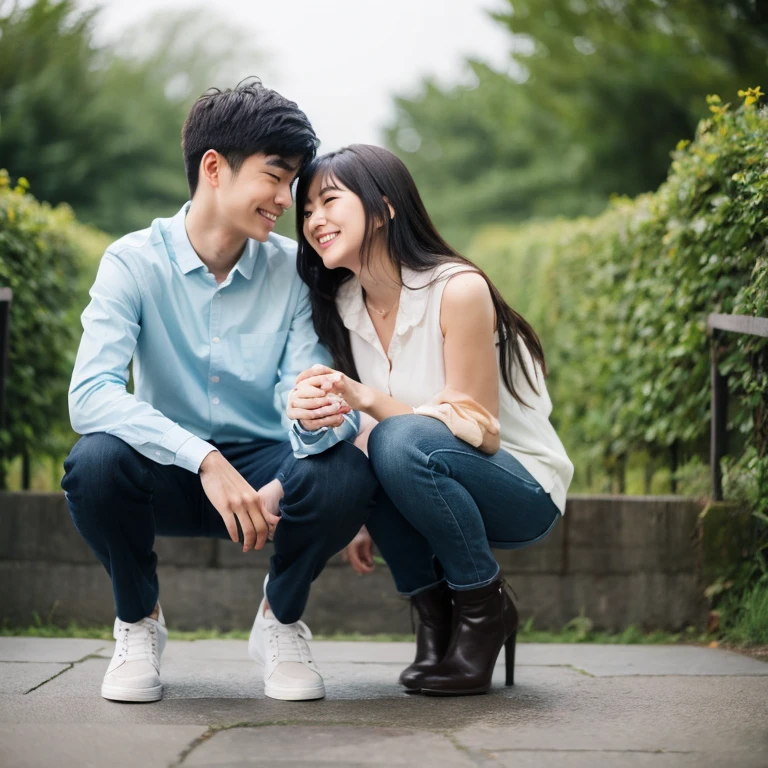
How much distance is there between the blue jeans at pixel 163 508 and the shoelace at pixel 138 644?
0.03 m

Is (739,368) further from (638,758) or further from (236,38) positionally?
(236,38)

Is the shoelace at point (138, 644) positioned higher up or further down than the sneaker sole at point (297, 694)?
higher up

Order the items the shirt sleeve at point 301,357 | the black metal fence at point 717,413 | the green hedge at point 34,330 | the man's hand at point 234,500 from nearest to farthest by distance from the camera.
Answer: the man's hand at point 234,500 < the shirt sleeve at point 301,357 < the black metal fence at point 717,413 < the green hedge at point 34,330

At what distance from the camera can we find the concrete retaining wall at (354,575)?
355 centimetres

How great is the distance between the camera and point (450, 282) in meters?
2.63

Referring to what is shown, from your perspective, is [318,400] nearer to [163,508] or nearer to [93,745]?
[163,508]

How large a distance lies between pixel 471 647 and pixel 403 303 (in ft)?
2.90

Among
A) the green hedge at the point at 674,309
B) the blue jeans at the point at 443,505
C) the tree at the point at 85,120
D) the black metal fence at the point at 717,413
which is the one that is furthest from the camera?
the tree at the point at 85,120

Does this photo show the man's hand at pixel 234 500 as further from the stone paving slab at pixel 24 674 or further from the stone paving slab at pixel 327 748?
the stone paving slab at pixel 24 674

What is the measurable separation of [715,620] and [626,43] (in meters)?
12.1

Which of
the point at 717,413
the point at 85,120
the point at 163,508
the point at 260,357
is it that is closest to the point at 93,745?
the point at 163,508

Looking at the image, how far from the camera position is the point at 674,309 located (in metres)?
3.75

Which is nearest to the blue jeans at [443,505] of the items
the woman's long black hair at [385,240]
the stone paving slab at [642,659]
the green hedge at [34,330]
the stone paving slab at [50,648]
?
the woman's long black hair at [385,240]

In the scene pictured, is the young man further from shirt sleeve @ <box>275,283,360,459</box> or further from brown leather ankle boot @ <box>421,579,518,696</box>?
brown leather ankle boot @ <box>421,579,518,696</box>
